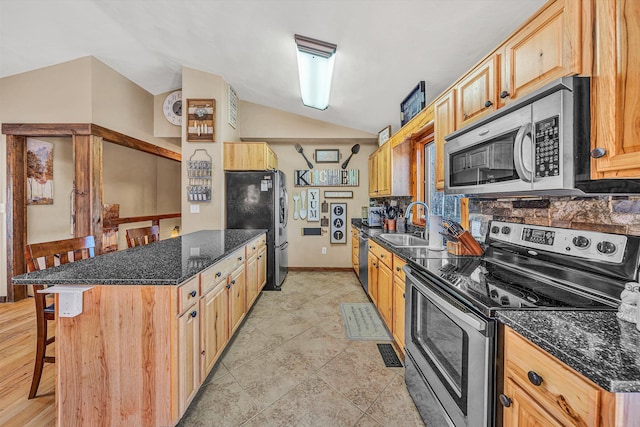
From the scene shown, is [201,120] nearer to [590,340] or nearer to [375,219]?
[375,219]

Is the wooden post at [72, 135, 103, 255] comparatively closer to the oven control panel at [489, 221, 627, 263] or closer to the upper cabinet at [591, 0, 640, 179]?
the oven control panel at [489, 221, 627, 263]

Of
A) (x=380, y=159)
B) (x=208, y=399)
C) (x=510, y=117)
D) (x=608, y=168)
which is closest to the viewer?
(x=608, y=168)

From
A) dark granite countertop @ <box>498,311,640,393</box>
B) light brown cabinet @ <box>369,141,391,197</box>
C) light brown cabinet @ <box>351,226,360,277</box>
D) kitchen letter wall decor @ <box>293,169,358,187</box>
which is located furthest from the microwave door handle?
kitchen letter wall decor @ <box>293,169,358,187</box>

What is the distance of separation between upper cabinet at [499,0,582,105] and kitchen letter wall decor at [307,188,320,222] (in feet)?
11.5

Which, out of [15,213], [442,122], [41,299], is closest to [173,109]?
[15,213]

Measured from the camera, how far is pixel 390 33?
6.46ft

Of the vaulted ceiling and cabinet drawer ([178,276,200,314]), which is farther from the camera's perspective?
the vaulted ceiling

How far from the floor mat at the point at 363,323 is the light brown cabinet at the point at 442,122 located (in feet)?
4.87

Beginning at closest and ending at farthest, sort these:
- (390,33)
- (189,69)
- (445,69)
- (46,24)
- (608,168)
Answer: (608,168)
(390,33)
(445,69)
(46,24)
(189,69)

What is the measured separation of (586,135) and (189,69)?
418 cm

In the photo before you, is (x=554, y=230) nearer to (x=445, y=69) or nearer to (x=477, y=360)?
(x=477, y=360)

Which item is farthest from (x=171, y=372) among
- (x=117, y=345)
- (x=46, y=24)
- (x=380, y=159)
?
(x=46, y=24)

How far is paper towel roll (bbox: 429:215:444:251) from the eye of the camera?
198cm

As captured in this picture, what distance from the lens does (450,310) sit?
1102 mm
